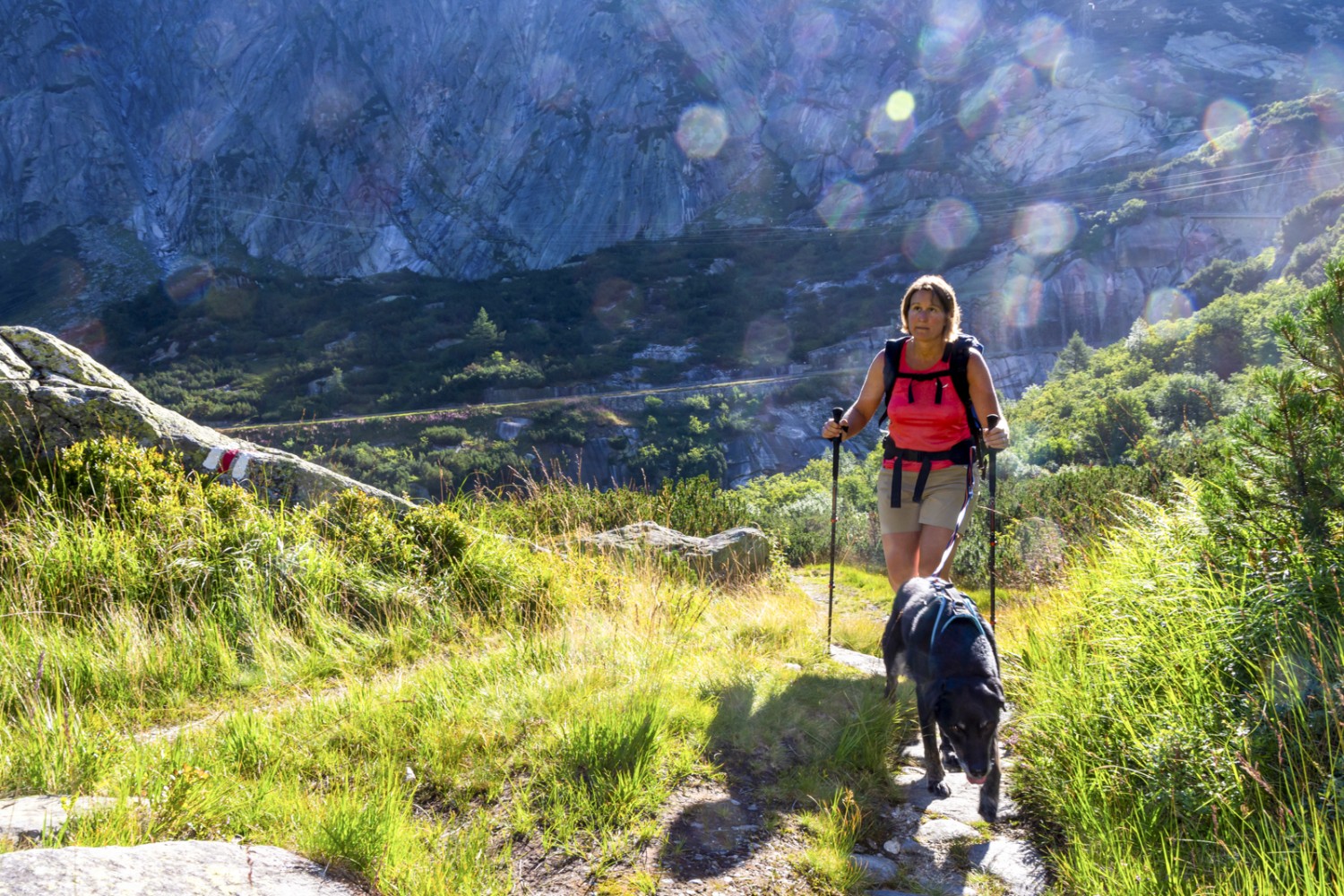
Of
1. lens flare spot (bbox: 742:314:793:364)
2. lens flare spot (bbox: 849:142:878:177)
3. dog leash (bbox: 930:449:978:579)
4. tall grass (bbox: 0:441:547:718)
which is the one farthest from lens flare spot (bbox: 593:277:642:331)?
dog leash (bbox: 930:449:978:579)

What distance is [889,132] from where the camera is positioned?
375 ft

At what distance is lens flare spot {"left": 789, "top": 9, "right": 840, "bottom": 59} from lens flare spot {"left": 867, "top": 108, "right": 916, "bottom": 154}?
1750cm

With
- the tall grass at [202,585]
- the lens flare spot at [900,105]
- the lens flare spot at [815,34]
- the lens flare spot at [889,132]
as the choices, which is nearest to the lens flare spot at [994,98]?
the lens flare spot at [889,132]

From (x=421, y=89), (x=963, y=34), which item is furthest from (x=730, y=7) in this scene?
(x=421, y=89)

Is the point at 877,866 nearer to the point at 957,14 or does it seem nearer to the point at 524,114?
the point at 524,114

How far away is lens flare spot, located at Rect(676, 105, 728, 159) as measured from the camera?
115188mm

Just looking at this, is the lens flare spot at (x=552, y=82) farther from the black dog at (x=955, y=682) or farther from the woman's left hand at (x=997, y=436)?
the black dog at (x=955, y=682)

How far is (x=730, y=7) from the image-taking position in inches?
5022

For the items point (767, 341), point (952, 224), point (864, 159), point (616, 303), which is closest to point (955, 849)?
point (767, 341)

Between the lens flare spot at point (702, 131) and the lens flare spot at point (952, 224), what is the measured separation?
39187 mm

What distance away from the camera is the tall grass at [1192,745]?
6.59ft

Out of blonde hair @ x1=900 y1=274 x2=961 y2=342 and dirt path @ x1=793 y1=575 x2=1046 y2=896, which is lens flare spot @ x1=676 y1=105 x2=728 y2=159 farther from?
dirt path @ x1=793 y1=575 x2=1046 y2=896

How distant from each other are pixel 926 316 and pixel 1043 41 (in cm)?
13990

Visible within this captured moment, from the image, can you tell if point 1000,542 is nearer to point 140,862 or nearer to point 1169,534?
point 1169,534
